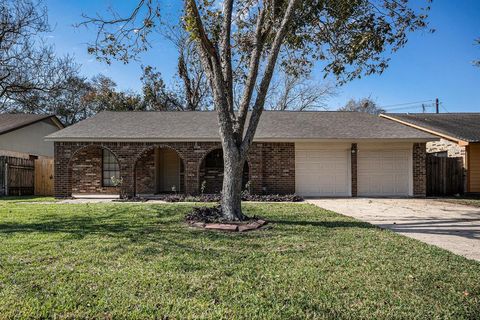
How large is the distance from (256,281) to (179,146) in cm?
1052

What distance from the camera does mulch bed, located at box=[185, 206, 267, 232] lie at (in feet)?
21.1

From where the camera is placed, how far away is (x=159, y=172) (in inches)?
636

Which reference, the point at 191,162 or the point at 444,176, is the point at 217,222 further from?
the point at 444,176

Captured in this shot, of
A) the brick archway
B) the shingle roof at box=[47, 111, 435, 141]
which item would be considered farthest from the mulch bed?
the brick archway

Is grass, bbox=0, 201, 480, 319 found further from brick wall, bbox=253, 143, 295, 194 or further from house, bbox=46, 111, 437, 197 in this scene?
brick wall, bbox=253, 143, 295, 194

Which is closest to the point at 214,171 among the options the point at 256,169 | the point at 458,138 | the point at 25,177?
the point at 256,169

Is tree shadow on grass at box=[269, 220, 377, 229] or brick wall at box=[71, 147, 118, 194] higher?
brick wall at box=[71, 147, 118, 194]

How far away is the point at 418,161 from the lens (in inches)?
552

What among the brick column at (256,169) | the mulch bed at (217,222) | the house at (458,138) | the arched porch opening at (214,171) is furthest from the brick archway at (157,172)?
the house at (458,138)

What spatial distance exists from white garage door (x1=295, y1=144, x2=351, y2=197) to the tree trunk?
24.5 ft

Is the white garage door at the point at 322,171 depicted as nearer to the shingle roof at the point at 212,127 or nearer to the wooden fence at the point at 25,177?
the shingle roof at the point at 212,127

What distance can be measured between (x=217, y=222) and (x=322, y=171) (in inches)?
329

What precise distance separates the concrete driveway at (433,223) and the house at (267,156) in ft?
12.0

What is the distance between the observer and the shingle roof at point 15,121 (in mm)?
17453
